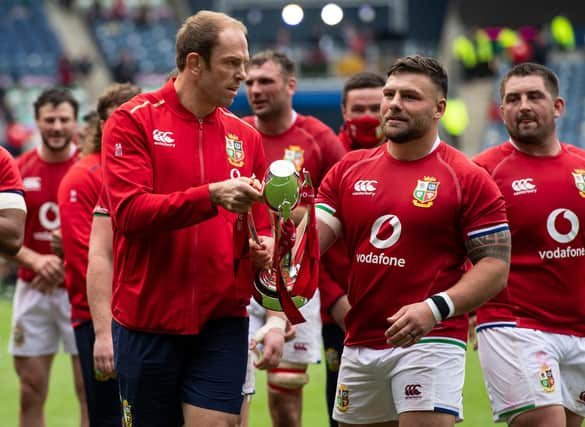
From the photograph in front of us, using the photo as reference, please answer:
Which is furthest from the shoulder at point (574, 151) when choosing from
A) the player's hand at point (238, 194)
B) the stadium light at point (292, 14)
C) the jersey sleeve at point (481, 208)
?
the stadium light at point (292, 14)

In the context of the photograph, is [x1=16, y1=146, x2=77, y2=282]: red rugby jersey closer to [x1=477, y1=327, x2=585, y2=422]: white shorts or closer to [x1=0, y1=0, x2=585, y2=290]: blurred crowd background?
[x1=477, y1=327, x2=585, y2=422]: white shorts

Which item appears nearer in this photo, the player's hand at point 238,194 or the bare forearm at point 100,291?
the player's hand at point 238,194

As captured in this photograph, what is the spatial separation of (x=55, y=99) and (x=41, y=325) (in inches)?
67.2

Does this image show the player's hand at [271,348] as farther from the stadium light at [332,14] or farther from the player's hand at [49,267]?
the stadium light at [332,14]

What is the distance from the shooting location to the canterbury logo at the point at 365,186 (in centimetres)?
530

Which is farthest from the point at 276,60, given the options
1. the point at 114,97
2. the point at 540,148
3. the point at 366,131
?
the point at 540,148

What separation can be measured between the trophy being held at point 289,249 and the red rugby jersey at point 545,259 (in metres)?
1.67

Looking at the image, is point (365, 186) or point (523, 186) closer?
point (365, 186)

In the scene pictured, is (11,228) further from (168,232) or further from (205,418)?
(205,418)

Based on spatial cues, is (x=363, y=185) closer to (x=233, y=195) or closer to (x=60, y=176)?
(x=233, y=195)

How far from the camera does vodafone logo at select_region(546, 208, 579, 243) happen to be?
6117 mm

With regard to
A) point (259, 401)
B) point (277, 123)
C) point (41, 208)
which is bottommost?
point (259, 401)

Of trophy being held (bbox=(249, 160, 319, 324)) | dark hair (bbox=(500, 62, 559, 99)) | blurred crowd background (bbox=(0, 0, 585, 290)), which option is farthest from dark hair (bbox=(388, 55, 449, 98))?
blurred crowd background (bbox=(0, 0, 585, 290))

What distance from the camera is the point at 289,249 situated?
4746mm
